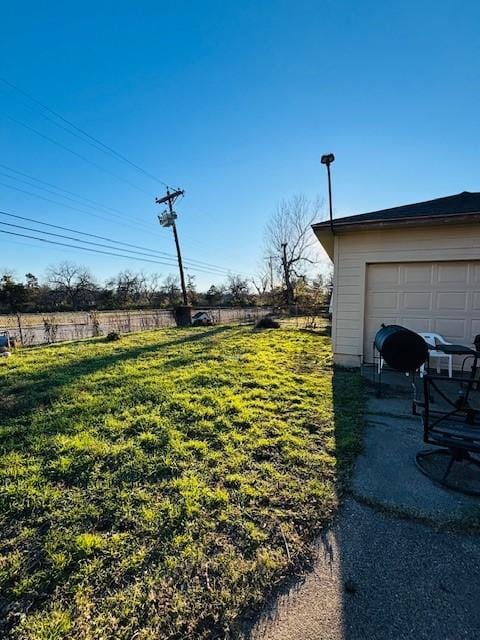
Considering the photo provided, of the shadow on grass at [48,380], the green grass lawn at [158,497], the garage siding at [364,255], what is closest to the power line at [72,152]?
the shadow on grass at [48,380]

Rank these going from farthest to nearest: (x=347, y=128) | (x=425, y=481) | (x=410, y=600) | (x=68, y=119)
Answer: (x=68, y=119)
(x=347, y=128)
(x=425, y=481)
(x=410, y=600)

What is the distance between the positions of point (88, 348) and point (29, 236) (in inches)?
450

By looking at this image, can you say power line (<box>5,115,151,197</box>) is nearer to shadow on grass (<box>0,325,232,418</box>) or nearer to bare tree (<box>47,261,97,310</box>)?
shadow on grass (<box>0,325,232,418</box>)

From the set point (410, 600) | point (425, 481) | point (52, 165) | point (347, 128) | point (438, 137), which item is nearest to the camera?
point (410, 600)

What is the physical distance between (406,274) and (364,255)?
2.70ft

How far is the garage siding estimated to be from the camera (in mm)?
5091

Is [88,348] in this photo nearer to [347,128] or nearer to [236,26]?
[236,26]

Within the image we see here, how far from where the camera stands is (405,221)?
5.11 meters

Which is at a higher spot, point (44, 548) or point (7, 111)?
point (7, 111)

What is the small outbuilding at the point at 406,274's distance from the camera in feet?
16.7

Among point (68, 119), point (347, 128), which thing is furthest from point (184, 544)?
point (68, 119)

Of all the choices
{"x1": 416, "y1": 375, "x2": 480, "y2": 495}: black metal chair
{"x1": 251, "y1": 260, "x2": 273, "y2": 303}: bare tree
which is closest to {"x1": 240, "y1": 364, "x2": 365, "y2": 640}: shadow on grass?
{"x1": 416, "y1": 375, "x2": 480, "y2": 495}: black metal chair

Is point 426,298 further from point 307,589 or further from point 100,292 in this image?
point 100,292

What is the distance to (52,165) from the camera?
1488cm
